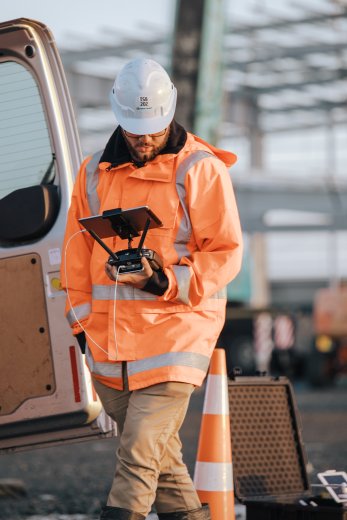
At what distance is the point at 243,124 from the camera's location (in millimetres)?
50438

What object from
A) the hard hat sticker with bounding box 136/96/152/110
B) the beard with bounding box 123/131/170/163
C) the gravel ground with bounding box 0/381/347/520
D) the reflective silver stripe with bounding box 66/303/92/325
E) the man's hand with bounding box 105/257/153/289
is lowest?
the gravel ground with bounding box 0/381/347/520

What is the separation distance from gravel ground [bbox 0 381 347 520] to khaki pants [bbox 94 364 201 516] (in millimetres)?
1449

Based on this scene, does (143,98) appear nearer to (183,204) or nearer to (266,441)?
(183,204)

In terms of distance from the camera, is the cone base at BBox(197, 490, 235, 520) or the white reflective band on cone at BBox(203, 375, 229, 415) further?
the white reflective band on cone at BBox(203, 375, 229, 415)

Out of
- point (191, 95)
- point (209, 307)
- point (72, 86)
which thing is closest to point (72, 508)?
point (209, 307)

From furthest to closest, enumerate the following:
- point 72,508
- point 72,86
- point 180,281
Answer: point 72,86
point 72,508
point 180,281

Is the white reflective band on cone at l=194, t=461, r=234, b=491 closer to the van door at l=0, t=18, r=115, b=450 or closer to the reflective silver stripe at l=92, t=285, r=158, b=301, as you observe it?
the van door at l=0, t=18, r=115, b=450

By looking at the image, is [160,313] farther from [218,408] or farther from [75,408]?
[75,408]

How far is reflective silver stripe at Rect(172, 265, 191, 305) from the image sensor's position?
14.6ft

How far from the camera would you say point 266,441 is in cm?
576

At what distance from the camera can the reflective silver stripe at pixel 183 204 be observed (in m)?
4.59

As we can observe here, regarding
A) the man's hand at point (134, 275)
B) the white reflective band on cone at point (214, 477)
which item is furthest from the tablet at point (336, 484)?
the man's hand at point (134, 275)

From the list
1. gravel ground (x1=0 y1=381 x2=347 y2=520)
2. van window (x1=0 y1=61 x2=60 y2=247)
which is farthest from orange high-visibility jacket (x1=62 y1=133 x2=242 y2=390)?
gravel ground (x1=0 y1=381 x2=347 y2=520)

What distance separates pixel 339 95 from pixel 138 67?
46.6 m
